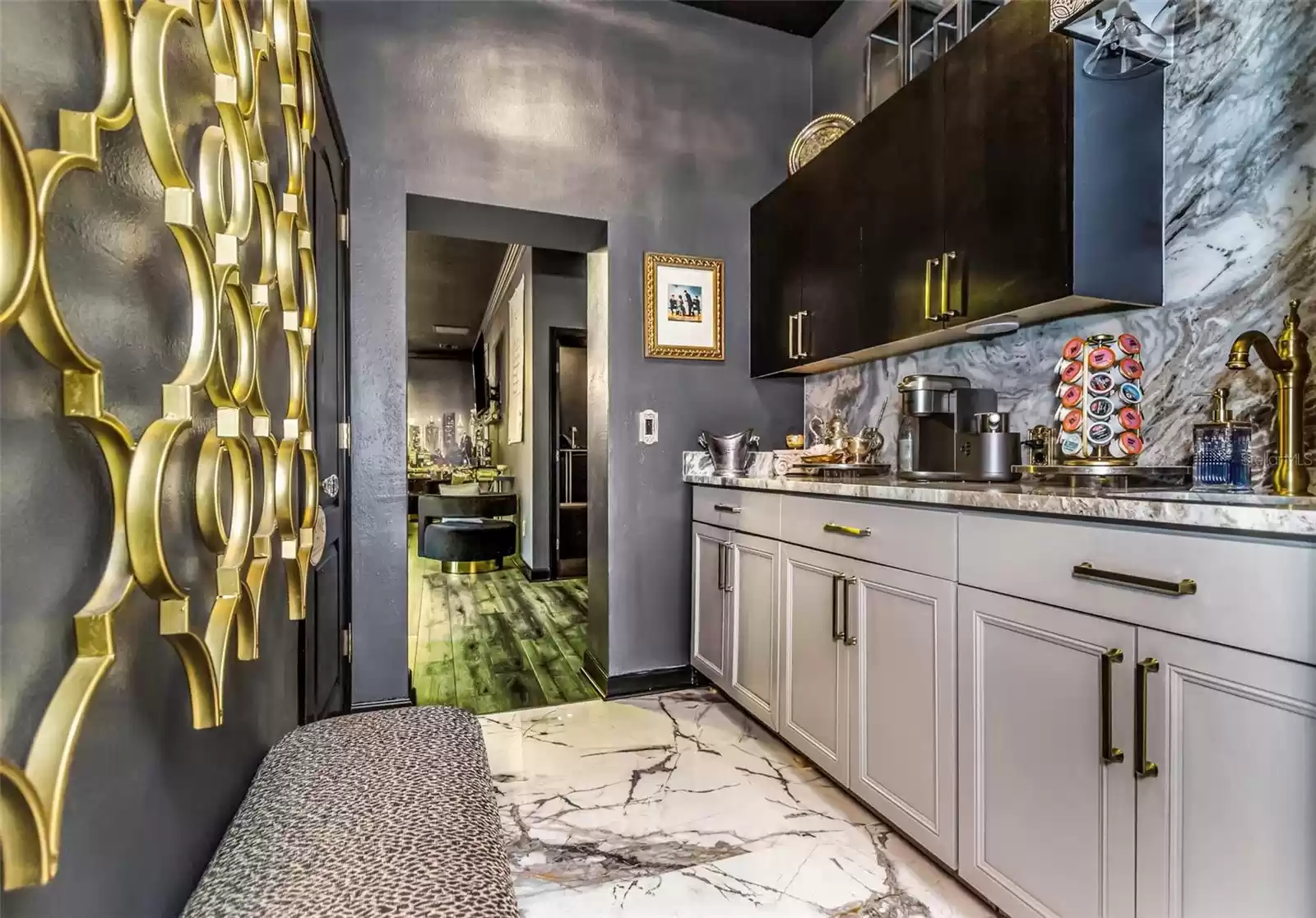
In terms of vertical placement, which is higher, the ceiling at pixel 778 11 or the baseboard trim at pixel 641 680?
the ceiling at pixel 778 11

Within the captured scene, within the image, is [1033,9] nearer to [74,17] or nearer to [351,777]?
[74,17]

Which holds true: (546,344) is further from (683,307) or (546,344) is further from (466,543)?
(683,307)

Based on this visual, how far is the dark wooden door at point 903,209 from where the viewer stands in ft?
6.56

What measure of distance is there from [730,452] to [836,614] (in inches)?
44.3

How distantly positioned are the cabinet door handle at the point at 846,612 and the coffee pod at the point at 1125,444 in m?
0.72

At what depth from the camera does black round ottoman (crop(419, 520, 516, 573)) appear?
551cm

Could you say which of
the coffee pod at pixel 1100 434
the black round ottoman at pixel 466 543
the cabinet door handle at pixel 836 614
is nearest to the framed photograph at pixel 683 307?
the cabinet door handle at pixel 836 614

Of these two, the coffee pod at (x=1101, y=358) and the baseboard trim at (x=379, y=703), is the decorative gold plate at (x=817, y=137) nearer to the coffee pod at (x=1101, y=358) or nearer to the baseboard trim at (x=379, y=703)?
the coffee pod at (x=1101, y=358)

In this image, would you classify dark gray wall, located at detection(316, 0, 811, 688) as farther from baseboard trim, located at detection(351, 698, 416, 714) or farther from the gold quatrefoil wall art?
the gold quatrefoil wall art

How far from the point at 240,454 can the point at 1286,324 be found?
75.3 inches

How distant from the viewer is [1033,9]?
165 cm

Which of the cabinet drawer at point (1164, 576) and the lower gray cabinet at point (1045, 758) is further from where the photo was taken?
the lower gray cabinet at point (1045, 758)

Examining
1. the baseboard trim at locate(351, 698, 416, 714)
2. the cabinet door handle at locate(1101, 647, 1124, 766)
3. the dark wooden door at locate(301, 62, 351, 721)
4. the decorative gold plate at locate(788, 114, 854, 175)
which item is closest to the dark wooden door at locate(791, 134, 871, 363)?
the decorative gold plate at locate(788, 114, 854, 175)

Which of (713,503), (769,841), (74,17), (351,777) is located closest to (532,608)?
(713,503)
